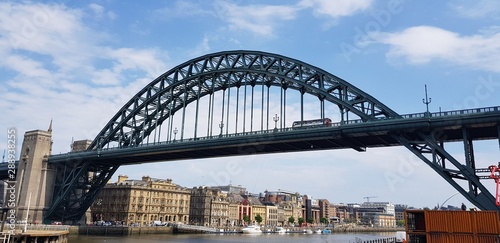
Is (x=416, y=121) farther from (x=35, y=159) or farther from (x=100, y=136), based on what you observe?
(x=35, y=159)

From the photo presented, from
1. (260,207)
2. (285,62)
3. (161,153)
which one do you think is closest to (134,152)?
(161,153)

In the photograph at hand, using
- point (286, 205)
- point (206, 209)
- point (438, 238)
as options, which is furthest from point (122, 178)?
point (438, 238)

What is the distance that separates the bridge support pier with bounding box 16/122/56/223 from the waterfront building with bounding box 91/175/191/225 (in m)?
28.9

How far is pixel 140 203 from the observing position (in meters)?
103

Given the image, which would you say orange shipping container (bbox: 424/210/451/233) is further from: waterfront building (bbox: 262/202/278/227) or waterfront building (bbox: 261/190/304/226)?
waterfront building (bbox: 261/190/304/226)

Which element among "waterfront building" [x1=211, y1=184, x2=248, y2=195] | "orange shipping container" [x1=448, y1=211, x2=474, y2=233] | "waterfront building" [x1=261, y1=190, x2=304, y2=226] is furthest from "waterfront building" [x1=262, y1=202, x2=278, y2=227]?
"orange shipping container" [x1=448, y1=211, x2=474, y2=233]

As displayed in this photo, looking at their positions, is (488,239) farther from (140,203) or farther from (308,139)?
(140,203)

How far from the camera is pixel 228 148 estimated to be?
191ft

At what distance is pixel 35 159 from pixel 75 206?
10379 millimetres

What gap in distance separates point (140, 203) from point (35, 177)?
112 feet

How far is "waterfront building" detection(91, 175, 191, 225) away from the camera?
102 m

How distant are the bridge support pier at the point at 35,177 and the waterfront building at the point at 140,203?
94.8 ft

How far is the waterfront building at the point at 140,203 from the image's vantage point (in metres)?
102

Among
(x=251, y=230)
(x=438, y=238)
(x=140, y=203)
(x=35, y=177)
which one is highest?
(x=35, y=177)
